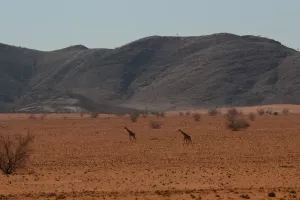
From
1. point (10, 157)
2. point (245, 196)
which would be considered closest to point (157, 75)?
point (10, 157)

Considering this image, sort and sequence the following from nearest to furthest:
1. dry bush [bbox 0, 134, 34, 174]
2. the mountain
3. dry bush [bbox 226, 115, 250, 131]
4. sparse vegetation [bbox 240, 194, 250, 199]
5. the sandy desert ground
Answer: sparse vegetation [bbox 240, 194, 250, 199] → the sandy desert ground → dry bush [bbox 0, 134, 34, 174] → dry bush [bbox 226, 115, 250, 131] → the mountain

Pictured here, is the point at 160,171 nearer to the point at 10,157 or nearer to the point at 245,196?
the point at 10,157

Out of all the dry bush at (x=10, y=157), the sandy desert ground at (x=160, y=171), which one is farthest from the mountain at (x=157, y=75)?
the dry bush at (x=10, y=157)

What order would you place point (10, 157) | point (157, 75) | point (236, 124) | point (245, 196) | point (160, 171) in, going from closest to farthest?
1. point (245, 196)
2. point (160, 171)
3. point (10, 157)
4. point (236, 124)
5. point (157, 75)

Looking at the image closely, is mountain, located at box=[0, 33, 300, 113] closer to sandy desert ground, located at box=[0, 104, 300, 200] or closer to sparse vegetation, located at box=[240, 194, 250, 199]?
sandy desert ground, located at box=[0, 104, 300, 200]

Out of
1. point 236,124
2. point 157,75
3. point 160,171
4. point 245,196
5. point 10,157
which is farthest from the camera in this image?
point 157,75

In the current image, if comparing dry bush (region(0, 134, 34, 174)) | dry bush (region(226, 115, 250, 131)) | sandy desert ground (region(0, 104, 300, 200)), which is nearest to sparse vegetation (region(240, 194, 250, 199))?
sandy desert ground (region(0, 104, 300, 200))

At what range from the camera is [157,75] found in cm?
15662

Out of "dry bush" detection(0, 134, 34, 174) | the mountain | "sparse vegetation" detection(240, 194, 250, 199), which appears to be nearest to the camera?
"sparse vegetation" detection(240, 194, 250, 199)

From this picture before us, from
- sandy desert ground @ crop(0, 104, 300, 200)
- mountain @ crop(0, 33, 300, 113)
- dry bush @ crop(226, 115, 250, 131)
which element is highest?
mountain @ crop(0, 33, 300, 113)

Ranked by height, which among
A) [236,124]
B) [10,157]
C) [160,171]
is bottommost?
[160,171]

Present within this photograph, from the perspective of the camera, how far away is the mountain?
130 m

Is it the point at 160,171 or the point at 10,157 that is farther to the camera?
the point at 10,157

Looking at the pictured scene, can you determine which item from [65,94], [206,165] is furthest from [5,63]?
[206,165]
